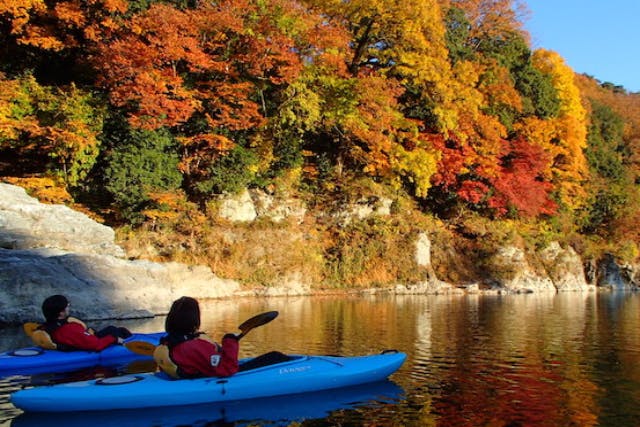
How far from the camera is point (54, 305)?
879cm

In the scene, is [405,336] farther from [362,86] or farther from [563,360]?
[362,86]

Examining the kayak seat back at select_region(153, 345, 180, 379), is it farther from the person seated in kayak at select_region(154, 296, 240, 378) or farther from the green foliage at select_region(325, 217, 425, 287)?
the green foliage at select_region(325, 217, 425, 287)

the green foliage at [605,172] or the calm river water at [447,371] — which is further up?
the green foliage at [605,172]

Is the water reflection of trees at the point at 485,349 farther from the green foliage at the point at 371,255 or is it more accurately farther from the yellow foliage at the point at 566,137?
the yellow foliage at the point at 566,137

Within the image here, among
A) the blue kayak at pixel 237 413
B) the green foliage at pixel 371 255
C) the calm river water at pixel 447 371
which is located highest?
the green foliage at pixel 371 255

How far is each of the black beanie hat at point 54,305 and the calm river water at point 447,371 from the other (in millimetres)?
1037

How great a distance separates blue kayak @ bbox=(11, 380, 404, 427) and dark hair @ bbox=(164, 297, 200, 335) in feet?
2.69

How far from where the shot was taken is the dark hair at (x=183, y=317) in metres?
6.53

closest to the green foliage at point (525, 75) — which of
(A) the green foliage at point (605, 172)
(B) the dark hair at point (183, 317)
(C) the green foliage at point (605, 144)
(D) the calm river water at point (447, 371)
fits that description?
(A) the green foliage at point (605, 172)

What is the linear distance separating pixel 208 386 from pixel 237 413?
489mm

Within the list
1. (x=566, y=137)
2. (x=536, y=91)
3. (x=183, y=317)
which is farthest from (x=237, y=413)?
(x=566, y=137)

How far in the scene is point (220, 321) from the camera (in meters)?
13.4

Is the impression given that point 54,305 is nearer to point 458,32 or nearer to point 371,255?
point 371,255

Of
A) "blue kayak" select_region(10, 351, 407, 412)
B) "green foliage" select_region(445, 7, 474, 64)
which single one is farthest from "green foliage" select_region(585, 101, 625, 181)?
"blue kayak" select_region(10, 351, 407, 412)
